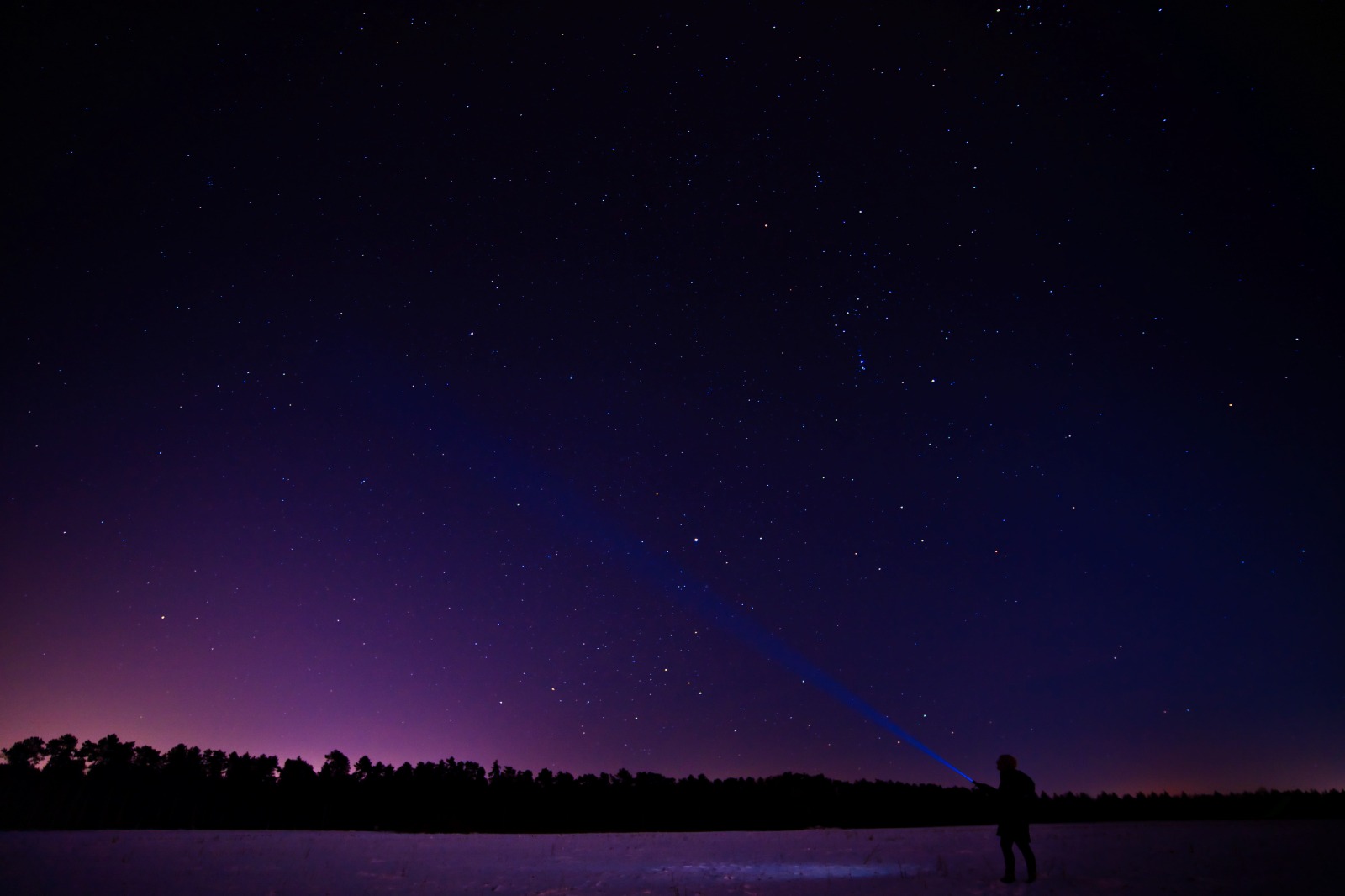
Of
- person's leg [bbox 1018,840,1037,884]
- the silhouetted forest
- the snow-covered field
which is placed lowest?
the silhouetted forest

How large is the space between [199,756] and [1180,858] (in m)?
96.2

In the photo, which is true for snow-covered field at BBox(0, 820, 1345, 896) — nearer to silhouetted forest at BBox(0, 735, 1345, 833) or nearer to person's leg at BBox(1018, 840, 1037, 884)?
person's leg at BBox(1018, 840, 1037, 884)

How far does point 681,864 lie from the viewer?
15.6 metres

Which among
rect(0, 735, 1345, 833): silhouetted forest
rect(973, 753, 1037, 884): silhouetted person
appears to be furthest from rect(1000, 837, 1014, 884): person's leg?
rect(0, 735, 1345, 833): silhouetted forest

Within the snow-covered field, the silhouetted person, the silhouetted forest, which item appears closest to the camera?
the silhouetted person

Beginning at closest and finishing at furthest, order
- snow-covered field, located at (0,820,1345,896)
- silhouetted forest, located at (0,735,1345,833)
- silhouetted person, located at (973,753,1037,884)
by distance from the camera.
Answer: silhouetted person, located at (973,753,1037,884), snow-covered field, located at (0,820,1345,896), silhouetted forest, located at (0,735,1345,833)

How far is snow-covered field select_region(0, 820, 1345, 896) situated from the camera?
37.4 ft

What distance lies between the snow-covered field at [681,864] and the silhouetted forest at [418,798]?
5048cm

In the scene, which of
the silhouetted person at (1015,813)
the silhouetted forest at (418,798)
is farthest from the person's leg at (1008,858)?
the silhouetted forest at (418,798)

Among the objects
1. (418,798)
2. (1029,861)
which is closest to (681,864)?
(1029,861)

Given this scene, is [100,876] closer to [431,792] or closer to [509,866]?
[509,866]

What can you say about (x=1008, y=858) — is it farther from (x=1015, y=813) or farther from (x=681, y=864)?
(x=681, y=864)

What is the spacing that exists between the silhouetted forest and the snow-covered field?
5048 centimetres

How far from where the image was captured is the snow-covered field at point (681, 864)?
37.4 ft
